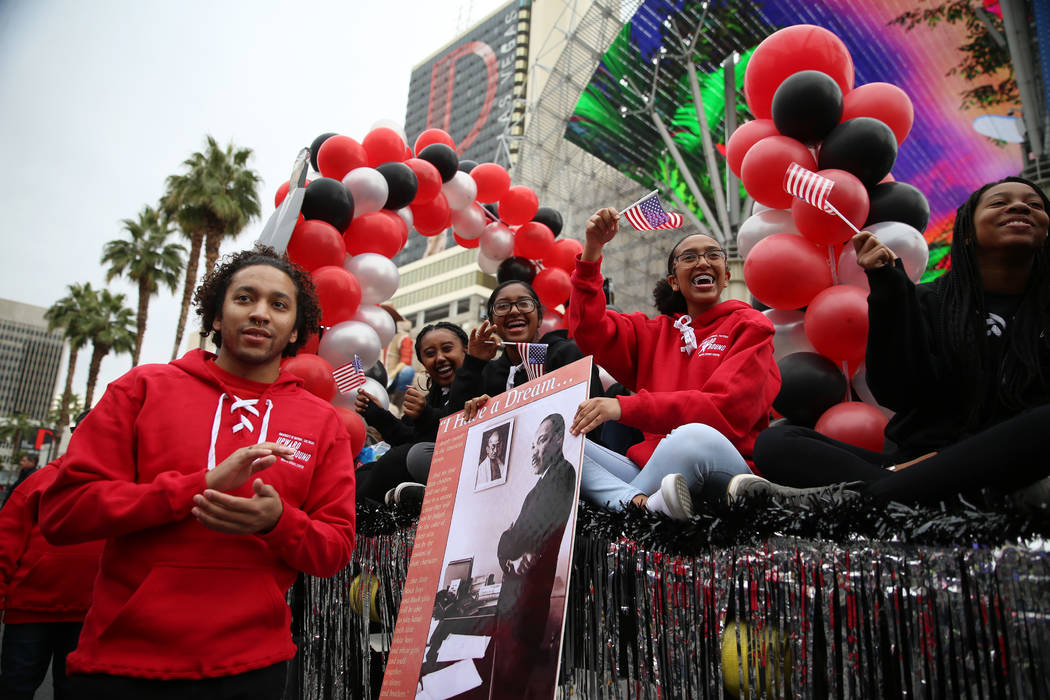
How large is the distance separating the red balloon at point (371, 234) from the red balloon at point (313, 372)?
1.11 m

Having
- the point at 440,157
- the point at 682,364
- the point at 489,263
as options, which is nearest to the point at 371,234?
the point at 440,157

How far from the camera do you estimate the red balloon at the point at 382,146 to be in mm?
5371

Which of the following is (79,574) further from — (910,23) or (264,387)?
(910,23)

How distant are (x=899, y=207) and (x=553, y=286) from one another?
9.96 ft

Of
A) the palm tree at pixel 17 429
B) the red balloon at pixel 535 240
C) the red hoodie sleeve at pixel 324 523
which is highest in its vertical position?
the palm tree at pixel 17 429

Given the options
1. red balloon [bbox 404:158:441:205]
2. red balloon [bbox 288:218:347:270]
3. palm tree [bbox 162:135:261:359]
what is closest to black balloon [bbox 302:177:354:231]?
red balloon [bbox 288:218:347:270]

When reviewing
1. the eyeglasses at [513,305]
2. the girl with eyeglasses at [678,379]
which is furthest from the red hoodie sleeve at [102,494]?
the eyeglasses at [513,305]

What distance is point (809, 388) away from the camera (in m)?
3.12

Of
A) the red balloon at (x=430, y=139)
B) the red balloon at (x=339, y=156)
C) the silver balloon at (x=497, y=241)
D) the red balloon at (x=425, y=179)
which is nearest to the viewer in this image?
the red balloon at (x=339, y=156)

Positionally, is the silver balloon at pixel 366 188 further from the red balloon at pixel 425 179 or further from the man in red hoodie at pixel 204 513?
the man in red hoodie at pixel 204 513

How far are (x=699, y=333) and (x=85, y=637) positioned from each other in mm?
2095

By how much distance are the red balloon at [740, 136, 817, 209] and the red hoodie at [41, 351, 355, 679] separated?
2837mm

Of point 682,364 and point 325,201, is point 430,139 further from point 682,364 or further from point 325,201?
point 682,364

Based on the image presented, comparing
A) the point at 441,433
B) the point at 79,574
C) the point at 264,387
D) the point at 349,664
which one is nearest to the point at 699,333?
the point at 441,433
